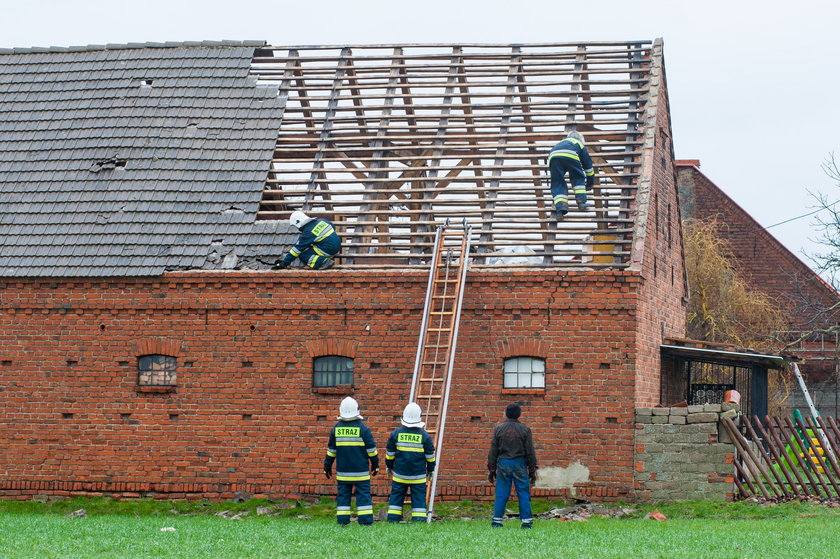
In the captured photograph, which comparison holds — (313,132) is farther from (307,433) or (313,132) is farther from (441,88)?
(307,433)

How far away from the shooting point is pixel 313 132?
70.1 ft

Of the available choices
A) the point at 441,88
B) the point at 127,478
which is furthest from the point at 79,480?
the point at 441,88

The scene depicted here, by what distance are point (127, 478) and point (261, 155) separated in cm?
598

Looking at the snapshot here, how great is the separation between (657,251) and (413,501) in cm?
791

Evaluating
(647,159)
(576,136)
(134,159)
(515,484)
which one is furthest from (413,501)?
(134,159)

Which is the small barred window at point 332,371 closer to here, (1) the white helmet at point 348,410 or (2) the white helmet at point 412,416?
(1) the white helmet at point 348,410

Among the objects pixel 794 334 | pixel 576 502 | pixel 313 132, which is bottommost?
pixel 576 502

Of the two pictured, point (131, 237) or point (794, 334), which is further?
point (794, 334)

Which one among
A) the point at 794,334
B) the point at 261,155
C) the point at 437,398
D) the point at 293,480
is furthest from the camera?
the point at 794,334

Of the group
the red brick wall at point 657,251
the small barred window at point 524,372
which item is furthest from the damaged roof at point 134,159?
the red brick wall at point 657,251

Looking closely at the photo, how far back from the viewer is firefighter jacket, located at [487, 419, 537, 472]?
49.0ft

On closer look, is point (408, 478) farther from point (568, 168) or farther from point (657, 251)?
point (657, 251)

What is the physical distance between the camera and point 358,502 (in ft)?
49.6

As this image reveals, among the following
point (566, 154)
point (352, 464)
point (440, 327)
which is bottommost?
point (352, 464)
